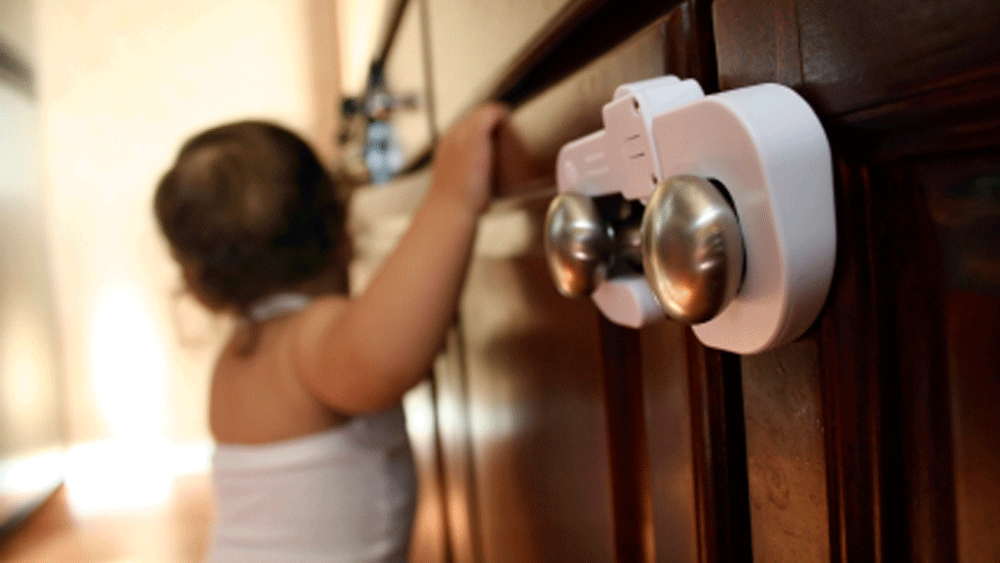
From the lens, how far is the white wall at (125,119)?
7.48 feet

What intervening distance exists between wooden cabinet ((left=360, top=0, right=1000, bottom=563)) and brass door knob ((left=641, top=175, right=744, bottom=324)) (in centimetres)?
3

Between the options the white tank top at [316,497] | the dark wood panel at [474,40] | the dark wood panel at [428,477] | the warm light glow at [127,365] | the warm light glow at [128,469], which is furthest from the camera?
the warm light glow at [127,365]

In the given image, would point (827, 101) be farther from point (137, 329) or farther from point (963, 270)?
point (137, 329)

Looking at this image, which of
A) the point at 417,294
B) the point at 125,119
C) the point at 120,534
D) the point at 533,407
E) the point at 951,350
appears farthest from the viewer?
the point at 125,119

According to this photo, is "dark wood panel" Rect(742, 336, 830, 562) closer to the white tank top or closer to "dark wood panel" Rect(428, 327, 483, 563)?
"dark wood panel" Rect(428, 327, 483, 563)

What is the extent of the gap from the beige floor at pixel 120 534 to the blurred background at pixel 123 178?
3.7 inches

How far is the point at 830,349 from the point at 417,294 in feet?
1.43

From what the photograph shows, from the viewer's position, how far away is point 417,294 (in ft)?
1.91

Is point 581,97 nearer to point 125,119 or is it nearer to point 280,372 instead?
point 280,372

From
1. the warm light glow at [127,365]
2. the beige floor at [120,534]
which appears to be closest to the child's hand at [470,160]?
the beige floor at [120,534]

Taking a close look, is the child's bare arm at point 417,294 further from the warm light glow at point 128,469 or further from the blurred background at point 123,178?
the warm light glow at point 128,469

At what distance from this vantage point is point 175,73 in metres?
2.30

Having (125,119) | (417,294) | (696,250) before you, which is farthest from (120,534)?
(696,250)

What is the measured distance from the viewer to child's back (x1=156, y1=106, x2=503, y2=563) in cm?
76
